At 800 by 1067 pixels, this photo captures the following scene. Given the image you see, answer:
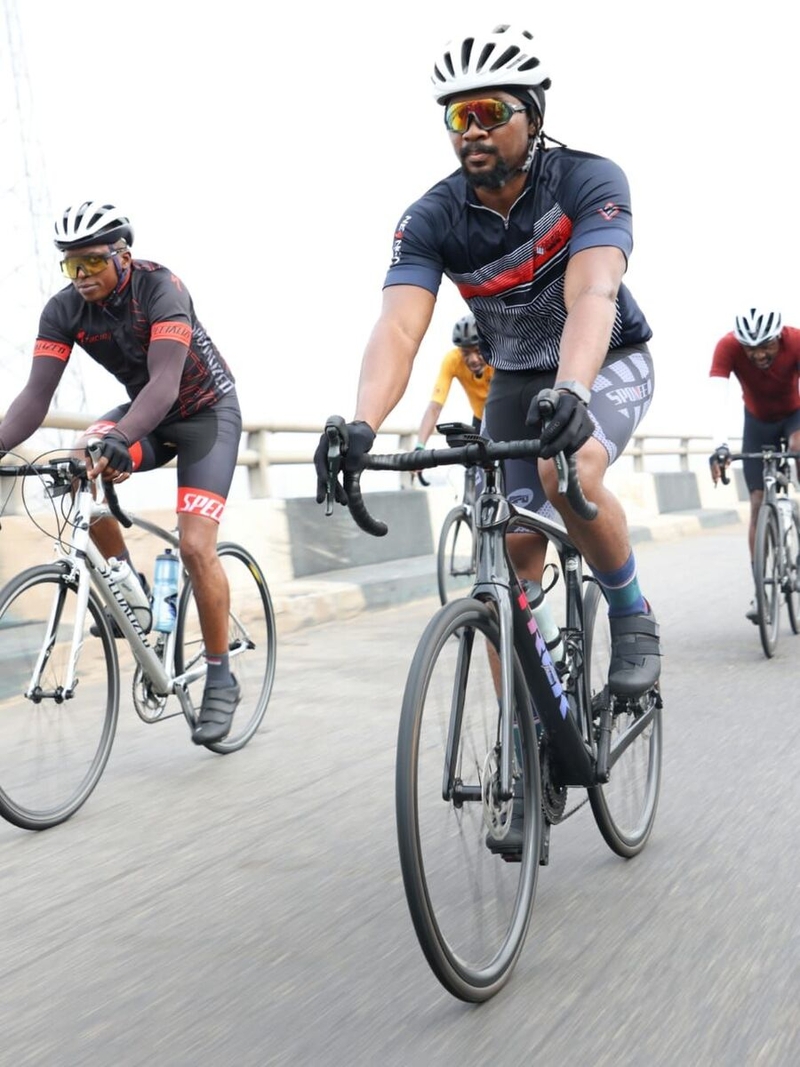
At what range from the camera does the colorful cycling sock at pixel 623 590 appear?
3.96 metres

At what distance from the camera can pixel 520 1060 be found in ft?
9.11

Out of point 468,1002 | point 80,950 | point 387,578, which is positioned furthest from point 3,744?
point 387,578

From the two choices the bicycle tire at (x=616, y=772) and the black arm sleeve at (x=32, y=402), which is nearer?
the bicycle tire at (x=616, y=772)

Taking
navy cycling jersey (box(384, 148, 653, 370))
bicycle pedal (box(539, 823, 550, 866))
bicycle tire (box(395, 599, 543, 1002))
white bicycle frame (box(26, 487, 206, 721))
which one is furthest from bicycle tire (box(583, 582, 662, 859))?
white bicycle frame (box(26, 487, 206, 721))

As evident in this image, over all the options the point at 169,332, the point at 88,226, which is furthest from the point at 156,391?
the point at 88,226

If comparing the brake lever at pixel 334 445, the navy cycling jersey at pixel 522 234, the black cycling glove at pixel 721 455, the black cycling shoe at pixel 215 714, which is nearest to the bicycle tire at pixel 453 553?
the black cycling glove at pixel 721 455

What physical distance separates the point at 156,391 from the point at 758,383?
4.93 metres

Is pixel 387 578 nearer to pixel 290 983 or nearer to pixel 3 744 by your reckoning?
pixel 3 744

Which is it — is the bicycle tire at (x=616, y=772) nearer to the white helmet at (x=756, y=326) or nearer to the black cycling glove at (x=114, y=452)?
the black cycling glove at (x=114, y=452)

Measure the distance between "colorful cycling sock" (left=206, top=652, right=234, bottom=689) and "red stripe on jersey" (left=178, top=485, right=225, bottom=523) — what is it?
1.97 ft

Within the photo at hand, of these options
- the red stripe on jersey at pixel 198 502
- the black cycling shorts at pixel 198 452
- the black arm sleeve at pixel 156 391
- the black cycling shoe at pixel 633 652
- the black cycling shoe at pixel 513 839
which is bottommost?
the black cycling shoe at pixel 513 839

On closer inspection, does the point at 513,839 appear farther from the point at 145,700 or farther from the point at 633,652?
the point at 145,700

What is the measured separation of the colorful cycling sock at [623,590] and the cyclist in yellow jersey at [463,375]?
18.2ft

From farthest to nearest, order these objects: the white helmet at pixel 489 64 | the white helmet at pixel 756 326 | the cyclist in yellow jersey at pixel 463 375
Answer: the cyclist in yellow jersey at pixel 463 375 → the white helmet at pixel 756 326 → the white helmet at pixel 489 64
